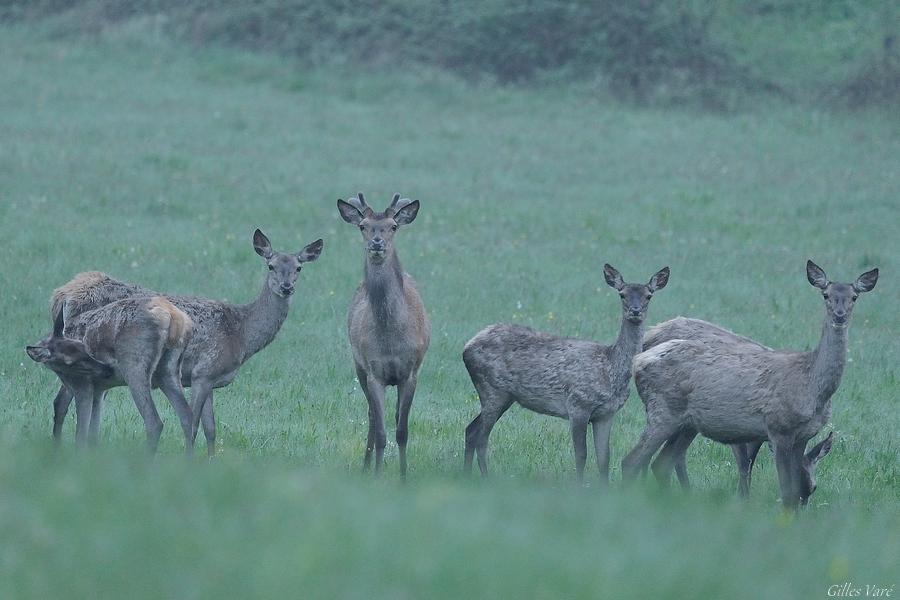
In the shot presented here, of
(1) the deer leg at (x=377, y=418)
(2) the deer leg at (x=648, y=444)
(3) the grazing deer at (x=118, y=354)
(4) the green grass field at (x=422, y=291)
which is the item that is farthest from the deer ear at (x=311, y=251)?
(2) the deer leg at (x=648, y=444)

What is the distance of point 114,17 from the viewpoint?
119 ft

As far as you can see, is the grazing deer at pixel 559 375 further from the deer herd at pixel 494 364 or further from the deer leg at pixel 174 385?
the deer leg at pixel 174 385

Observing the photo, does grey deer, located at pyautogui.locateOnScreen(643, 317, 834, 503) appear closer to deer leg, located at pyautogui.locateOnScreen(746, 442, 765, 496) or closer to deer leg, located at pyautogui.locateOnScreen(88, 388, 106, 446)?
deer leg, located at pyautogui.locateOnScreen(746, 442, 765, 496)

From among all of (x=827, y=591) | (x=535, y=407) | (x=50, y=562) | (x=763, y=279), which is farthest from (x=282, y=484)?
(x=763, y=279)

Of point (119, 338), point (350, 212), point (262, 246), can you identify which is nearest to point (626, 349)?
point (350, 212)

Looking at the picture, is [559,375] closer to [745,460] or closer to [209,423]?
[745,460]

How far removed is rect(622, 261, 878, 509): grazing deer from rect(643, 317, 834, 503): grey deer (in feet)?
0.10

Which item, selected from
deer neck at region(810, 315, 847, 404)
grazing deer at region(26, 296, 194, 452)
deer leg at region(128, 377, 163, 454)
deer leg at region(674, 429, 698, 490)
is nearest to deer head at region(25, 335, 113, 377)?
grazing deer at region(26, 296, 194, 452)

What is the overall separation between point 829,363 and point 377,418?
3751 millimetres

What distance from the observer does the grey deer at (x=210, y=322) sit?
38.1 ft

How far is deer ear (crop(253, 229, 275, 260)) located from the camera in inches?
511

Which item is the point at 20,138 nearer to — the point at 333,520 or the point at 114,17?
the point at 114,17

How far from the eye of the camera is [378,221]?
41.1ft

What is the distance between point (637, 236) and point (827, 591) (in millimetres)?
15399
